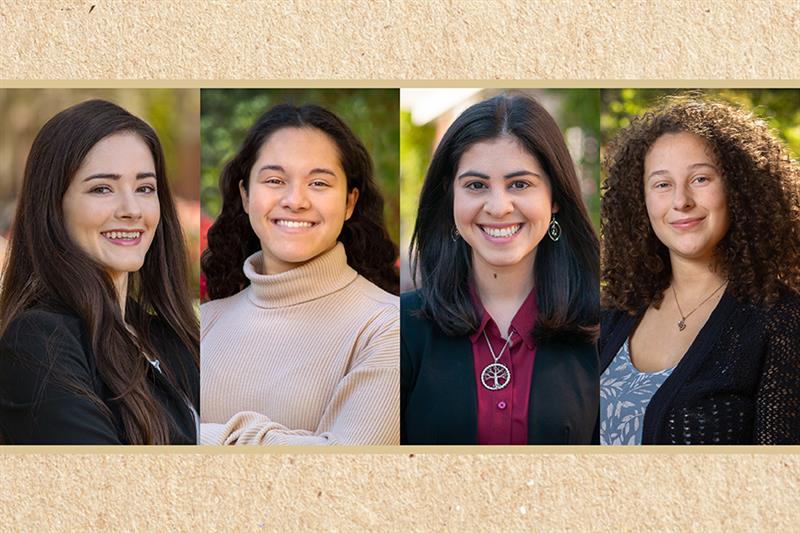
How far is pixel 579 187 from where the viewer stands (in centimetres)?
346

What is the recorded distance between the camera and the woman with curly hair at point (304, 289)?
11.4 feet

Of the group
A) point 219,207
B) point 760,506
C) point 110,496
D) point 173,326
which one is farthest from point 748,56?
point 110,496

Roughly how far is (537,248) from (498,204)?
20 centimetres

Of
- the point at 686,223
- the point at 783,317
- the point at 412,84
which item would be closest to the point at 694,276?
the point at 686,223

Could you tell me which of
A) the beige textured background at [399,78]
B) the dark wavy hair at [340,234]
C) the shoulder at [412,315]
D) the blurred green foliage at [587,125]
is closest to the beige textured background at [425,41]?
the beige textured background at [399,78]

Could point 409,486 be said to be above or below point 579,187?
below

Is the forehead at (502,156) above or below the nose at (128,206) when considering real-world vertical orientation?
above

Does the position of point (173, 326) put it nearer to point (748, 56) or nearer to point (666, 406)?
point (666, 406)

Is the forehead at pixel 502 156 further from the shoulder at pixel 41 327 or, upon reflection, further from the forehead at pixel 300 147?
the shoulder at pixel 41 327

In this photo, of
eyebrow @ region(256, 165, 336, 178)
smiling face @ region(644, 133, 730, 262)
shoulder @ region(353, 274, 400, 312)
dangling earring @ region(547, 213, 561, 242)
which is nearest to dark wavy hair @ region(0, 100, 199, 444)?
eyebrow @ region(256, 165, 336, 178)

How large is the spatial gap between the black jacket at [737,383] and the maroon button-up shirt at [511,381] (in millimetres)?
447

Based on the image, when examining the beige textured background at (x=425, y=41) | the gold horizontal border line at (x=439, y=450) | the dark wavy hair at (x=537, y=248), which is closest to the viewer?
the dark wavy hair at (x=537, y=248)

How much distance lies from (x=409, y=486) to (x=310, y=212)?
1018 millimetres

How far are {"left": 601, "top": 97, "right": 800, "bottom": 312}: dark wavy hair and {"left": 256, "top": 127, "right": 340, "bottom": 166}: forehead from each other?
0.95 metres
